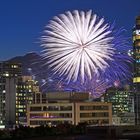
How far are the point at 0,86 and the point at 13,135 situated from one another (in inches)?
5786

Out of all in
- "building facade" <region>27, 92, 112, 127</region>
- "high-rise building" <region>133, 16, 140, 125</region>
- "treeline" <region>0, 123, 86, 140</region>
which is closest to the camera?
"treeline" <region>0, 123, 86, 140</region>

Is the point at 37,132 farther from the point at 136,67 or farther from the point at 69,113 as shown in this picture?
the point at 136,67

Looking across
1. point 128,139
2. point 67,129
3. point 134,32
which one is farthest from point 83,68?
point 134,32

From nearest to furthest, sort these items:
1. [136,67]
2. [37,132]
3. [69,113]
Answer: [37,132]
[69,113]
[136,67]

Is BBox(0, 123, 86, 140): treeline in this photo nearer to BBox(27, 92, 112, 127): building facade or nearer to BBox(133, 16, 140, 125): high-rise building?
BBox(27, 92, 112, 127): building facade

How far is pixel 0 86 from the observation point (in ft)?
651

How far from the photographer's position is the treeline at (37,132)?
52.9 m

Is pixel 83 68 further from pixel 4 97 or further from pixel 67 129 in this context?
pixel 4 97

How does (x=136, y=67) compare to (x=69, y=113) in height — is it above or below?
above

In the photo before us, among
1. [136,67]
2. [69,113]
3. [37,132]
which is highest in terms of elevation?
[136,67]

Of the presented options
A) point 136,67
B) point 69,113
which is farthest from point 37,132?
point 136,67

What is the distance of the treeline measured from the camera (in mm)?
52925

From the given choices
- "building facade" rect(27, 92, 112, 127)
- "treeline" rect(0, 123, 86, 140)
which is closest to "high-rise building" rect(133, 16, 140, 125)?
"building facade" rect(27, 92, 112, 127)

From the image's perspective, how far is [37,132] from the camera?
2346 inches
